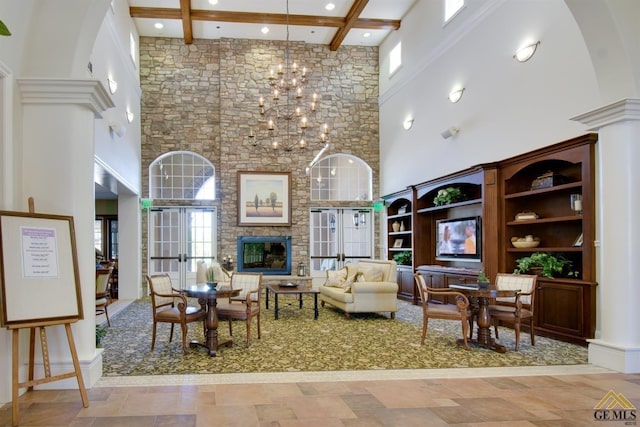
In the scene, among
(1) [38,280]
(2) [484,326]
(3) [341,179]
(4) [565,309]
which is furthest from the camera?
(3) [341,179]

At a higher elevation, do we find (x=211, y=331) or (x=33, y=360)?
(x=33, y=360)

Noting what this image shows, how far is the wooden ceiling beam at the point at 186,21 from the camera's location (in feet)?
32.4

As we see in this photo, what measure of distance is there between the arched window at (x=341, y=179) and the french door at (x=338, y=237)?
15.7 inches

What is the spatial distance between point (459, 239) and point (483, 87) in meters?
2.61

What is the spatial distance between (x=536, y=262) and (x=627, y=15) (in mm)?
3066

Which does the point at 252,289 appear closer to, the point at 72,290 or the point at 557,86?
the point at 72,290

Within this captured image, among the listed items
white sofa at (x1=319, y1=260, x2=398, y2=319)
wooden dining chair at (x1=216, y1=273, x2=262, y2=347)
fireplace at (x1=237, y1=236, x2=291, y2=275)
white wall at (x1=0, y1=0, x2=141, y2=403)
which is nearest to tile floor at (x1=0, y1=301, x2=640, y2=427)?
white wall at (x1=0, y1=0, x2=141, y2=403)

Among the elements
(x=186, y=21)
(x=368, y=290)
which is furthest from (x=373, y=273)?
(x=186, y=21)

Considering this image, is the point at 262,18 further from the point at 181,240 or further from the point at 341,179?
the point at 181,240

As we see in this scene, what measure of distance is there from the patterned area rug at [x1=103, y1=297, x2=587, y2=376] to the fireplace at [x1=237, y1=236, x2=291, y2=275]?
4.46 m

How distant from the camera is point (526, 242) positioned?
22.0 feet

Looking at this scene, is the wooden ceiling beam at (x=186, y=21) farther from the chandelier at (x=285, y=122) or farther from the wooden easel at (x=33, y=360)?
the wooden easel at (x=33, y=360)

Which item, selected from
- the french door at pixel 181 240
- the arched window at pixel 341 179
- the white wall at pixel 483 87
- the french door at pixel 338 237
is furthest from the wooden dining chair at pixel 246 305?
the arched window at pixel 341 179

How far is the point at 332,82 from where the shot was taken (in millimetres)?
12273
